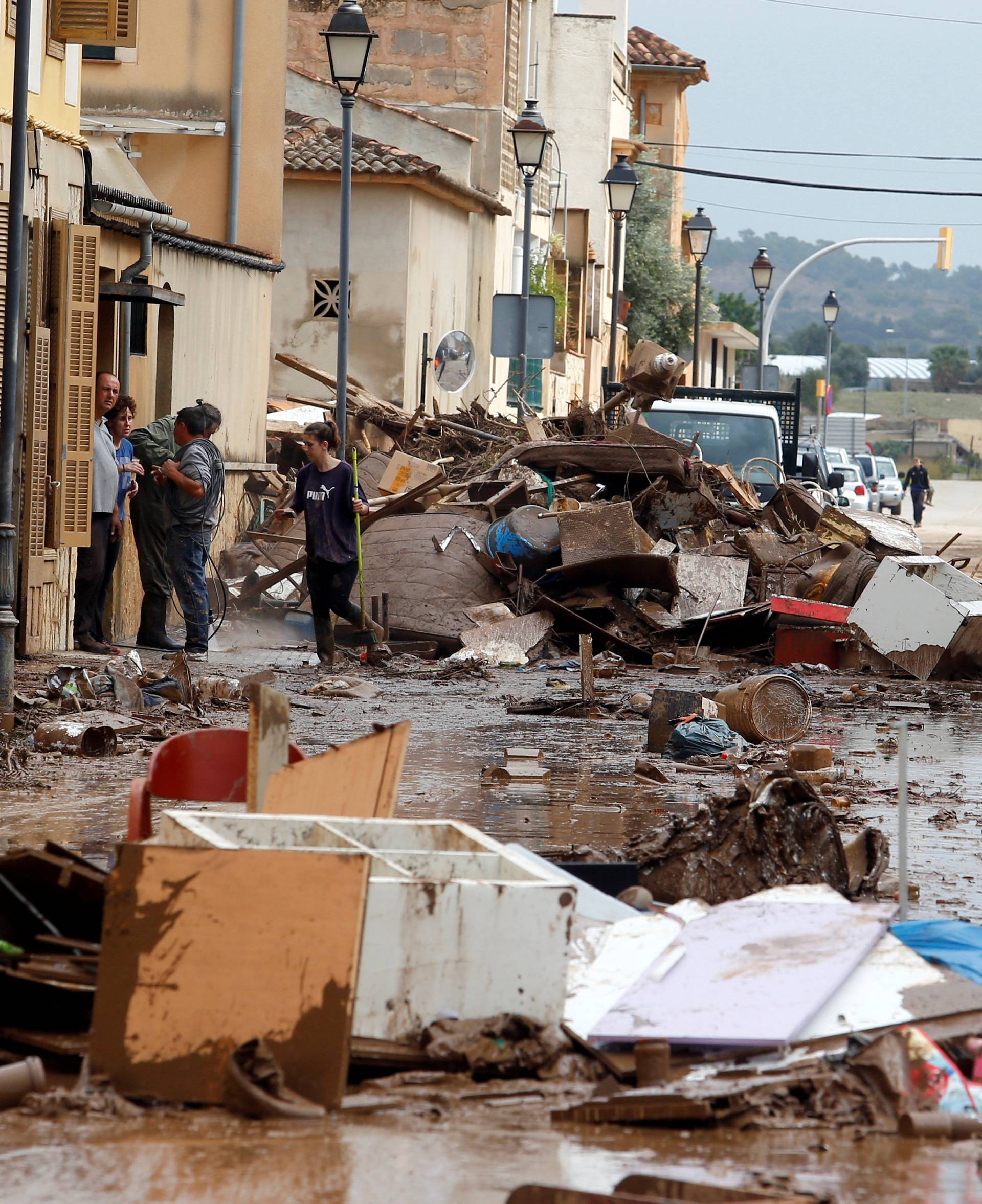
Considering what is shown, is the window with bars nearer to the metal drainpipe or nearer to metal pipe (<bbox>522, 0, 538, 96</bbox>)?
metal pipe (<bbox>522, 0, 538, 96</bbox>)

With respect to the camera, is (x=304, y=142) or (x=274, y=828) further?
(x=304, y=142)

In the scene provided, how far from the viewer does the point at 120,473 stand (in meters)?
14.1

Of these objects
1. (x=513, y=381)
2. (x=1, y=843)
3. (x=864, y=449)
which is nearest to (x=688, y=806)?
(x=1, y=843)

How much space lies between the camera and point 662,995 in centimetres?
474

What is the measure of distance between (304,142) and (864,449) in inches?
2546

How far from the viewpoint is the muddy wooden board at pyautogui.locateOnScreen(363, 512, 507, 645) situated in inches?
632

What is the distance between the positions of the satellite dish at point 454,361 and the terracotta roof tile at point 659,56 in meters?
41.6

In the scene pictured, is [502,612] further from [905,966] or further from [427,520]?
[905,966]

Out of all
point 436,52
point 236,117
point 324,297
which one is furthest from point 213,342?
point 436,52

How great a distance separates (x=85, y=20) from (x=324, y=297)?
637 inches

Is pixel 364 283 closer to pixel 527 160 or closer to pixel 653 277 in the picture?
pixel 527 160

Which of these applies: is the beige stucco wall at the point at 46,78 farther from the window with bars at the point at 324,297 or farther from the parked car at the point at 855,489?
the parked car at the point at 855,489

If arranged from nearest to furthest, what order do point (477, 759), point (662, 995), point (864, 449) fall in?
point (662, 995) → point (477, 759) → point (864, 449)

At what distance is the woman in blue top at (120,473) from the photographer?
46.5 ft
